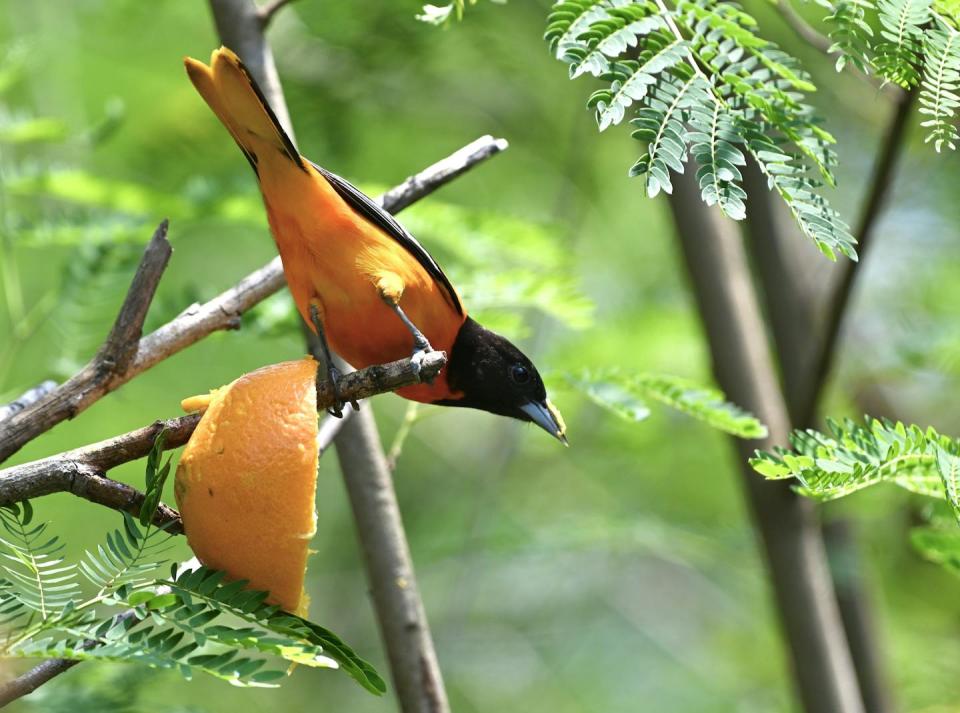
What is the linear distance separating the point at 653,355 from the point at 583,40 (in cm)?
390

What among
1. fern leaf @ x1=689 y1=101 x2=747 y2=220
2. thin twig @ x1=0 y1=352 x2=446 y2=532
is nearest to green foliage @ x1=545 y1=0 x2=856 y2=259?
fern leaf @ x1=689 y1=101 x2=747 y2=220

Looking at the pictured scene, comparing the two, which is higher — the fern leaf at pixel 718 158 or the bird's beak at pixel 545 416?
the fern leaf at pixel 718 158

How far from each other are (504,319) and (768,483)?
1.23m

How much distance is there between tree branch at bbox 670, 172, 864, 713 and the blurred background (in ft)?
1.16

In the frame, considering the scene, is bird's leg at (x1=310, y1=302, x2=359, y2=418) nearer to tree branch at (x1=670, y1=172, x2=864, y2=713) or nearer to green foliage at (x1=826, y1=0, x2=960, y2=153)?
green foliage at (x1=826, y1=0, x2=960, y2=153)

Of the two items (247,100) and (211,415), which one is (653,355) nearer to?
(247,100)

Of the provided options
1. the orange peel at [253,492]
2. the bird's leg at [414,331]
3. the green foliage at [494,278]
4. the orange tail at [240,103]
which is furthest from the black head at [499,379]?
the orange peel at [253,492]

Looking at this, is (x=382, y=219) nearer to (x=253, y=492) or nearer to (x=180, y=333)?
(x=180, y=333)

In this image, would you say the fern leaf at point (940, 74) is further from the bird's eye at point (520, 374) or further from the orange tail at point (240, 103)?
the orange tail at point (240, 103)

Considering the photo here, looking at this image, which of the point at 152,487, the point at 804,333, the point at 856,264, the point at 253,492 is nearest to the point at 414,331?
the point at 253,492

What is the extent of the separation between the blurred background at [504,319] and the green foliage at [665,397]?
0.61 meters

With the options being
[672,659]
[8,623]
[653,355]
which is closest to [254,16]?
[8,623]

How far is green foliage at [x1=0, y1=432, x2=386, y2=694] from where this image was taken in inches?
69.2

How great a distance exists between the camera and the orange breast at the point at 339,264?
2.74m
